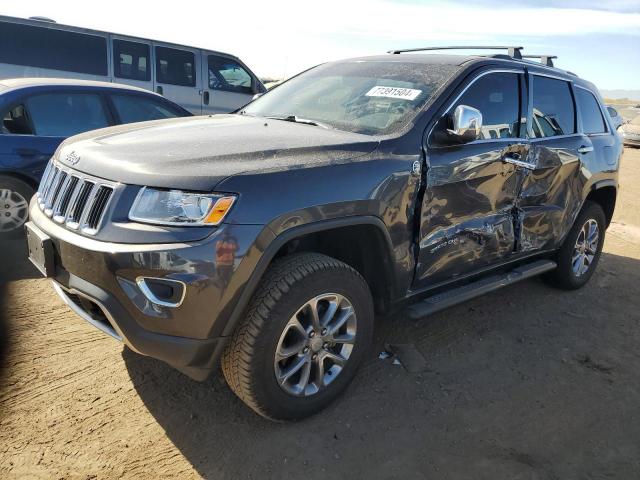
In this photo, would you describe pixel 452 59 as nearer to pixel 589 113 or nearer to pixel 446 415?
pixel 589 113

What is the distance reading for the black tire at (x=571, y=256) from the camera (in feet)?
15.6

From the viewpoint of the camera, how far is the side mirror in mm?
2936

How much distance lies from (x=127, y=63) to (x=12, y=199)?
185 inches

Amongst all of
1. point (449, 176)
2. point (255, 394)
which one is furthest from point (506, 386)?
point (255, 394)

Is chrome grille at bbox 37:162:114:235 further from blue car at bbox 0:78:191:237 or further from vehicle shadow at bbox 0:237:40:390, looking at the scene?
blue car at bbox 0:78:191:237

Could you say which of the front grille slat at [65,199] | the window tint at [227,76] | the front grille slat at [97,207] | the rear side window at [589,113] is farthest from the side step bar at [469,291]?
the window tint at [227,76]

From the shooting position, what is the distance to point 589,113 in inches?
192

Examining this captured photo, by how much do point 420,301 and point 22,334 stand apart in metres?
2.55

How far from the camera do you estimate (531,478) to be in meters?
2.54

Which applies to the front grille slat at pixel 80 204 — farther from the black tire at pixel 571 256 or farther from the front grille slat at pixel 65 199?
the black tire at pixel 571 256

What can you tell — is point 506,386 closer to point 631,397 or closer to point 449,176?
point 631,397

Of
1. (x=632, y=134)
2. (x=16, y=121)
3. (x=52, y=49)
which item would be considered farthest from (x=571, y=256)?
(x=632, y=134)

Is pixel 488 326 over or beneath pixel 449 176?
beneath

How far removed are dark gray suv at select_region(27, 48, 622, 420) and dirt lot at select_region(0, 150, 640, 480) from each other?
0.92 ft
